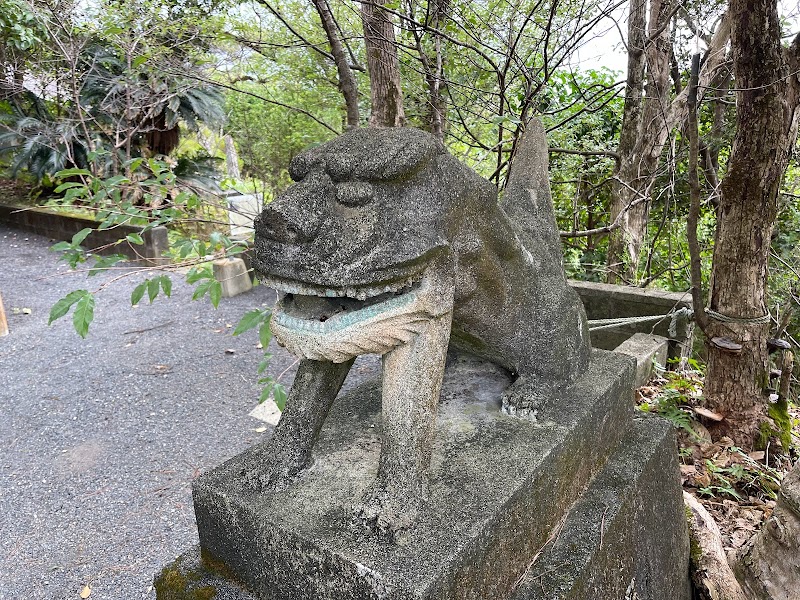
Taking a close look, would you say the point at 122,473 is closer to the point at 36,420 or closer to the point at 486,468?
the point at 36,420

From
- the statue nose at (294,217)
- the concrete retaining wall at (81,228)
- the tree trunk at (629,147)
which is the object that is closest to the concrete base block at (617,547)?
the statue nose at (294,217)

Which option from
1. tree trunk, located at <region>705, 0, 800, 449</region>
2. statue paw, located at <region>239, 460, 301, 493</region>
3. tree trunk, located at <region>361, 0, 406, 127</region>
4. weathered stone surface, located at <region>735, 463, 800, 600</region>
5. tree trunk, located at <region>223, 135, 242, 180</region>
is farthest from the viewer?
tree trunk, located at <region>223, 135, 242, 180</region>

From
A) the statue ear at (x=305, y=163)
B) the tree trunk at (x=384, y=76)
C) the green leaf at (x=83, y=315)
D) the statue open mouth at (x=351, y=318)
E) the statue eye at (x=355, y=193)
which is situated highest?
the tree trunk at (x=384, y=76)

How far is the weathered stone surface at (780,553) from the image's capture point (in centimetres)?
162

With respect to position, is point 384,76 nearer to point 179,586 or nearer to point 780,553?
point 179,586

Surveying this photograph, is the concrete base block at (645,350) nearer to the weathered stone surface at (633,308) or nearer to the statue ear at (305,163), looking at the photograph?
the weathered stone surface at (633,308)

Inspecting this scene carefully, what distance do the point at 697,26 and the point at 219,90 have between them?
7.11 metres

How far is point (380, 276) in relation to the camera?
116cm

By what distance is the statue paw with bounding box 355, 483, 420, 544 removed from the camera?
119 centimetres

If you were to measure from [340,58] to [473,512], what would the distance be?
2327 millimetres

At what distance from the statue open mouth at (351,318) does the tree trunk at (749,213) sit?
2030 mm

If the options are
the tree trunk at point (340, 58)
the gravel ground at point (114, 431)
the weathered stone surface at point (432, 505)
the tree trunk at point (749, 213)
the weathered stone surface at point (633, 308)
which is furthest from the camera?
the weathered stone surface at point (633, 308)

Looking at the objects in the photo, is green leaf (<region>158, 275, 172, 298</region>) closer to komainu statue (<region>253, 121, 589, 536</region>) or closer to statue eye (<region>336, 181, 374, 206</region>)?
komainu statue (<region>253, 121, 589, 536</region>)

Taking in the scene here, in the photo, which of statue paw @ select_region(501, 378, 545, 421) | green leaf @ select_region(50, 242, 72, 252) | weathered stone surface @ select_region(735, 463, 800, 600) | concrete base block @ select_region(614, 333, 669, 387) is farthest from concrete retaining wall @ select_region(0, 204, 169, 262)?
weathered stone surface @ select_region(735, 463, 800, 600)
